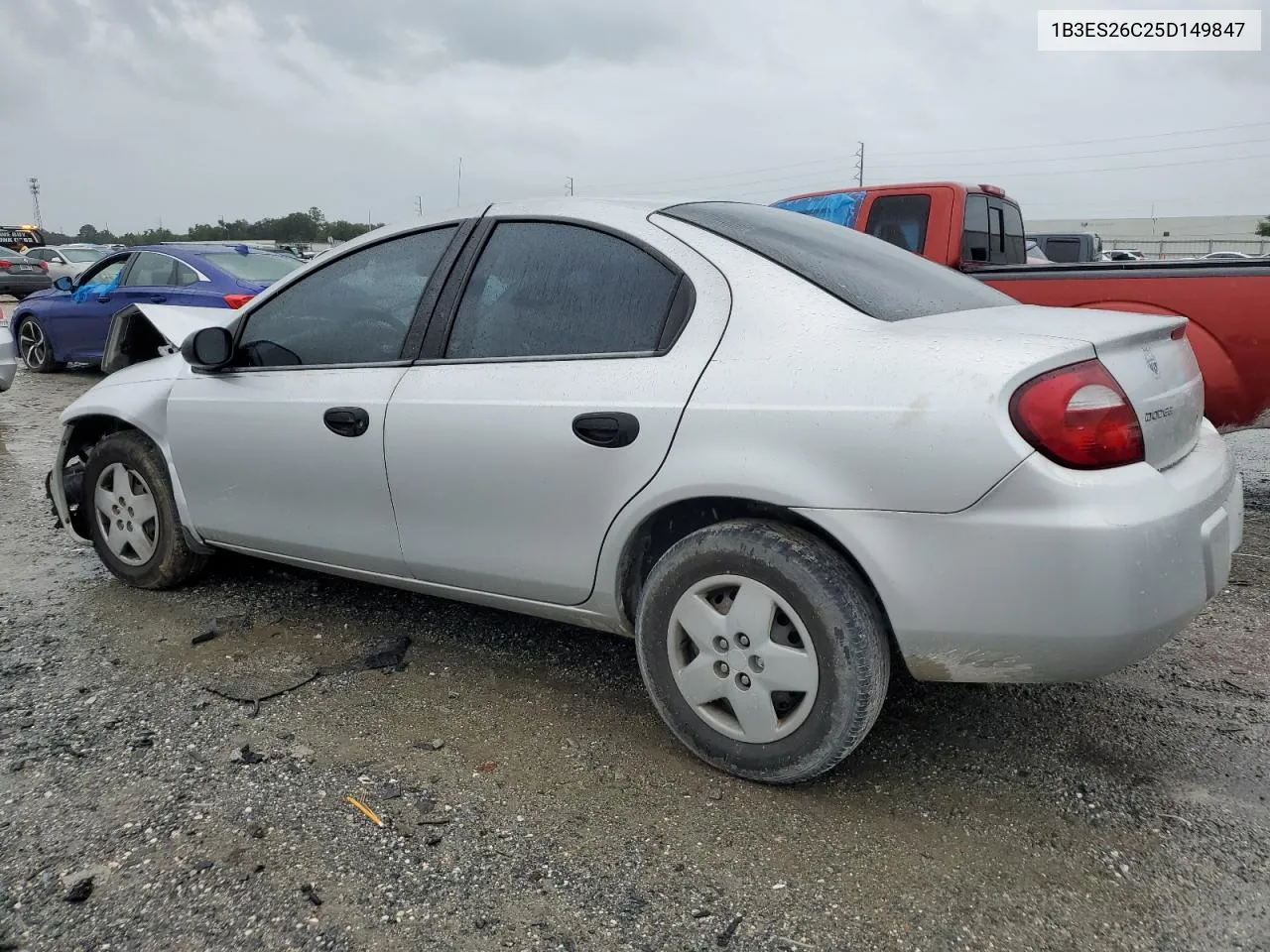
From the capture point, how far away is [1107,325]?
255cm

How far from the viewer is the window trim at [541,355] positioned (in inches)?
107

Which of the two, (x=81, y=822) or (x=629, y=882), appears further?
(x=81, y=822)

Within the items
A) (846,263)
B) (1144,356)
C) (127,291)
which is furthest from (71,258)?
(1144,356)

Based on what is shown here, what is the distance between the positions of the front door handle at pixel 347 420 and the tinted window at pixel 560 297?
0.36 metres

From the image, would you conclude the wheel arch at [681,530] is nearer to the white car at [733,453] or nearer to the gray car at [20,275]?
the white car at [733,453]

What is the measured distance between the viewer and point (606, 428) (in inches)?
106

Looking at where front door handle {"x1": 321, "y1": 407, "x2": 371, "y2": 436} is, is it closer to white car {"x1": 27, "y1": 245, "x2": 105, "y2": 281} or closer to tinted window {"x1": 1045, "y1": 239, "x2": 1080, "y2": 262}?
tinted window {"x1": 1045, "y1": 239, "x2": 1080, "y2": 262}

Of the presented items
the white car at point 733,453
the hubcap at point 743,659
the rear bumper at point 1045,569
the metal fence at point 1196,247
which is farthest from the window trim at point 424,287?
the metal fence at point 1196,247

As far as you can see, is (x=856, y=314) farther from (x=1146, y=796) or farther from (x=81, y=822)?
(x=81, y=822)

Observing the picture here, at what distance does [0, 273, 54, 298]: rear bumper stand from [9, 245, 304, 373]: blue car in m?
11.0

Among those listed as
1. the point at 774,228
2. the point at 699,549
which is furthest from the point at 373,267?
the point at 699,549

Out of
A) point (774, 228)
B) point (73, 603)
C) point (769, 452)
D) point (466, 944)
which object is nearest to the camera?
point (466, 944)

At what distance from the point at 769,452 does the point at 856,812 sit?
0.95 metres

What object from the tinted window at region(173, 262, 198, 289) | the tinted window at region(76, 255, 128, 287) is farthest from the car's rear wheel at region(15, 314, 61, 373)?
the tinted window at region(173, 262, 198, 289)
